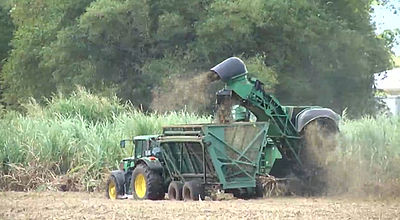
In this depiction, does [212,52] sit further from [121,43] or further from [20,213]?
[20,213]

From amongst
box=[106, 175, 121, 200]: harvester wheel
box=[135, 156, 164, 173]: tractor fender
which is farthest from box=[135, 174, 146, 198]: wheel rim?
box=[106, 175, 121, 200]: harvester wheel

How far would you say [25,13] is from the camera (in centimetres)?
4306

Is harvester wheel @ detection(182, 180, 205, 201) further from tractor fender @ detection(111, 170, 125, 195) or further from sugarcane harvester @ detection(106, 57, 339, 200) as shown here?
tractor fender @ detection(111, 170, 125, 195)

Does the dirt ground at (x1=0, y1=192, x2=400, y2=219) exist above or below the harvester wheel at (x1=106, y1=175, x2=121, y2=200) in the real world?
below

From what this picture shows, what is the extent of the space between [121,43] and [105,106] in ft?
30.3

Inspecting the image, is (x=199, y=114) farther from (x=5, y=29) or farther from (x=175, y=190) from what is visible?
(x=5, y=29)

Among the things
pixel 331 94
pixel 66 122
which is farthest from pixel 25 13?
pixel 66 122

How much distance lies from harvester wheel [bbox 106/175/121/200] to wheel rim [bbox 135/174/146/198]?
668 mm

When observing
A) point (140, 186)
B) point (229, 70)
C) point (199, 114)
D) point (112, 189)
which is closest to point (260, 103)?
point (229, 70)

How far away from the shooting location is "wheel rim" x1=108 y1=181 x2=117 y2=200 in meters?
17.6

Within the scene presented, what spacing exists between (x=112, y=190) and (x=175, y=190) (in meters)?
2.17

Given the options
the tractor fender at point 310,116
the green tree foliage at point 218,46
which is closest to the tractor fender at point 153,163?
the tractor fender at point 310,116

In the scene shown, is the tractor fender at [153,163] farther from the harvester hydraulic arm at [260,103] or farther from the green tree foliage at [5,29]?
the green tree foliage at [5,29]

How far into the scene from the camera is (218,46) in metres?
34.5
